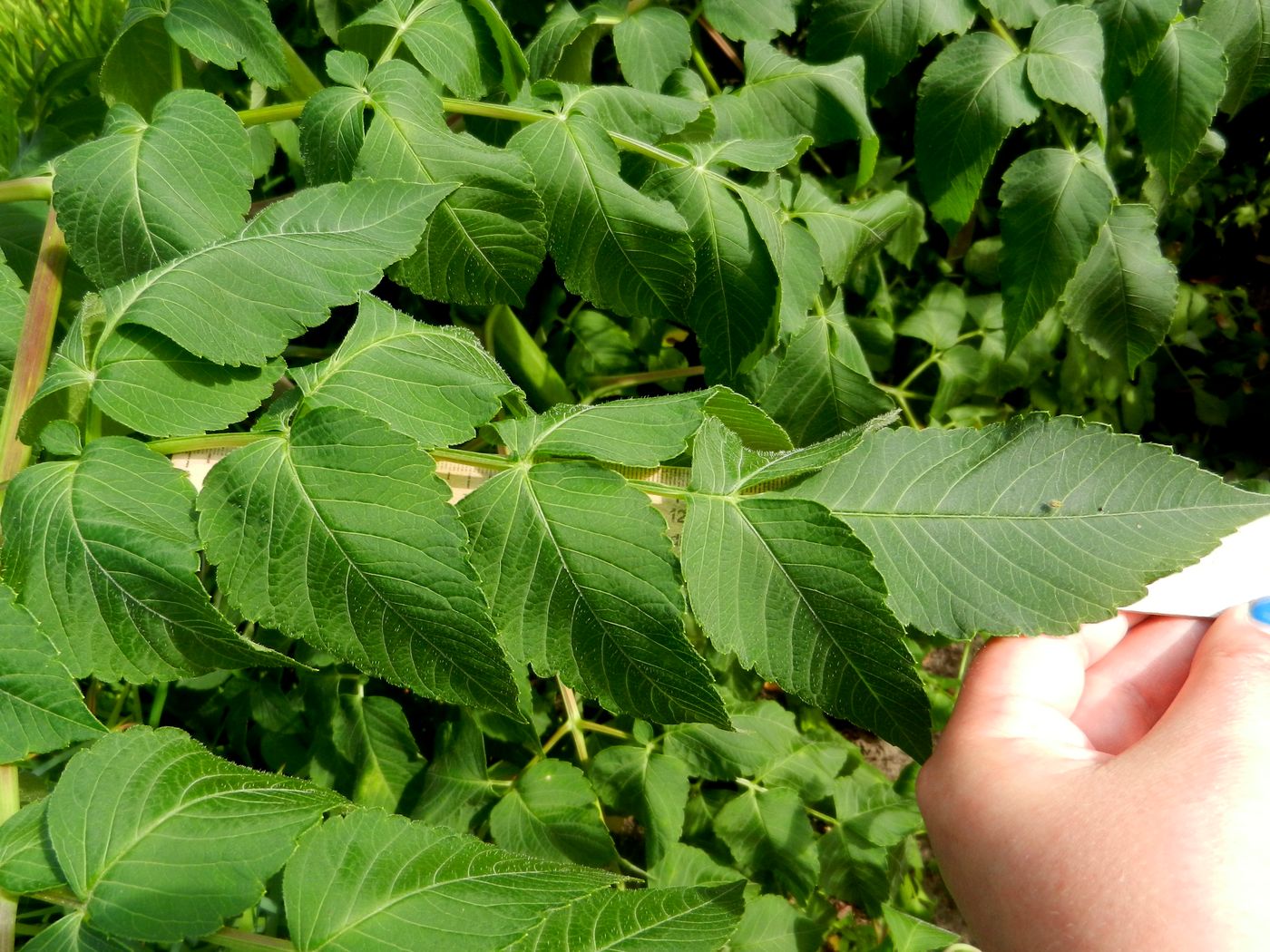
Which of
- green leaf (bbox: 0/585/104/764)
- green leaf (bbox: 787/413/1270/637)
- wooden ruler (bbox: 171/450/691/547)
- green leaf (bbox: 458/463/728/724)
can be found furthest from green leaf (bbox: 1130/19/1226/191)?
green leaf (bbox: 0/585/104/764)

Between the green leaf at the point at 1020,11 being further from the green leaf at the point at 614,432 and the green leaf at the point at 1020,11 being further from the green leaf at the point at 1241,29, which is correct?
the green leaf at the point at 614,432

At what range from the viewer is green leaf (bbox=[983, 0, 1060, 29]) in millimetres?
1392

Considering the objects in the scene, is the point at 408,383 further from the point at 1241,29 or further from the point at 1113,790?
the point at 1241,29

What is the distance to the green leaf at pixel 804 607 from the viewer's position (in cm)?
86

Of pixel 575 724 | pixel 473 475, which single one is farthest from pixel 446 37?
pixel 575 724

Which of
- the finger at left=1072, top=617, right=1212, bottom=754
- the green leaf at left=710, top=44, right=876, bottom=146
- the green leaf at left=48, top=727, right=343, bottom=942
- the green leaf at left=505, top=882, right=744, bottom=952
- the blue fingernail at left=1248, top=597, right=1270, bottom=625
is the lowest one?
the finger at left=1072, top=617, right=1212, bottom=754

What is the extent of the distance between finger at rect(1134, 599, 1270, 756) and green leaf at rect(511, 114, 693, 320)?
70 centimetres

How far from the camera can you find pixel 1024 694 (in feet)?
3.65

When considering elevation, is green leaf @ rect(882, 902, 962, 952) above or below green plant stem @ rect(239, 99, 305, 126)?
below

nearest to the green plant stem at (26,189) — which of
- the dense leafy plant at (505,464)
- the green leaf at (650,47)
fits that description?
the dense leafy plant at (505,464)

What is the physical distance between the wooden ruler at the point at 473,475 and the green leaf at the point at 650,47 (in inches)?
24.2

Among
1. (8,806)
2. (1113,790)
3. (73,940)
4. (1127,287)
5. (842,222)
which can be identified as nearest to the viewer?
(73,940)

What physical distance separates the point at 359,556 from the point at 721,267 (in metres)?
0.59

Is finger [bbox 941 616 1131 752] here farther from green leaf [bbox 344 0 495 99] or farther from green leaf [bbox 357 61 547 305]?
green leaf [bbox 344 0 495 99]
